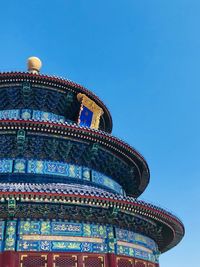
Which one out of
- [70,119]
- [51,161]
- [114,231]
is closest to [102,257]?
[114,231]

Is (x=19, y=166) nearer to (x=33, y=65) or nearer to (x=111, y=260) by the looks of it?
(x=111, y=260)

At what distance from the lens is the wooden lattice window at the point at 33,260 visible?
15023 mm

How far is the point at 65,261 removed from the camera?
15.5 meters

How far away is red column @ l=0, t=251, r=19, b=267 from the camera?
14688 millimetres

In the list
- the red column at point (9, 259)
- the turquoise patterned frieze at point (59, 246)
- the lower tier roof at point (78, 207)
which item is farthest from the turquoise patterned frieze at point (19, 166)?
the red column at point (9, 259)

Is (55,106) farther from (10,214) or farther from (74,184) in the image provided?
(10,214)

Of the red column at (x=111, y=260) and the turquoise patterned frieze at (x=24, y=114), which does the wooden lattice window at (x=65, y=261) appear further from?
the turquoise patterned frieze at (x=24, y=114)

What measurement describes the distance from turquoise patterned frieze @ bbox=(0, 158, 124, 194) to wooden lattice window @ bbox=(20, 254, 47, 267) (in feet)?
15.2

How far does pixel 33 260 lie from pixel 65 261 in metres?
1.37

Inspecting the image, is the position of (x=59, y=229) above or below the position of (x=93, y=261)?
above

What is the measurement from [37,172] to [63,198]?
399cm

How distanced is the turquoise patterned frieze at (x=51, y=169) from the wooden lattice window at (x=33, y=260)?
4638mm

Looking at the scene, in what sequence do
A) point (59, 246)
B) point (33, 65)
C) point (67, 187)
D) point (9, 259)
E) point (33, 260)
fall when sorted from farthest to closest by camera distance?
point (33, 65)
point (67, 187)
point (59, 246)
point (33, 260)
point (9, 259)

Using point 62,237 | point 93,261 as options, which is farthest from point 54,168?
point 93,261
